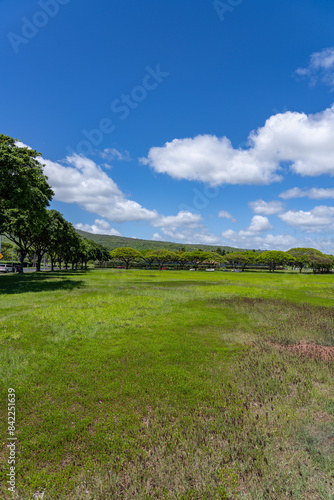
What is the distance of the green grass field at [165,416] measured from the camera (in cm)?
376

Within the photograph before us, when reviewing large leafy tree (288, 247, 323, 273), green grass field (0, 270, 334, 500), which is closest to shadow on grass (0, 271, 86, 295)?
green grass field (0, 270, 334, 500)

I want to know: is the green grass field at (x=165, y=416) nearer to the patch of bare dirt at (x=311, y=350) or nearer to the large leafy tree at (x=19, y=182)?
the patch of bare dirt at (x=311, y=350)

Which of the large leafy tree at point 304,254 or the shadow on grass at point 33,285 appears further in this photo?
the large leafy tree at point 304,254

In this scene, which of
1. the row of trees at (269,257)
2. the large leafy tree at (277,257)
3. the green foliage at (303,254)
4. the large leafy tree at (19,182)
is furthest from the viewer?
the large leafy tree at (277,257)

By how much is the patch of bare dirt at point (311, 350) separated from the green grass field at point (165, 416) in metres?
0.34

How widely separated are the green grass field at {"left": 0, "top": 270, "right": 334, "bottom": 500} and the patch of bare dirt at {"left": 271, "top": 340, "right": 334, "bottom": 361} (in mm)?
338

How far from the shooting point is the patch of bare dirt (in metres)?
9.19

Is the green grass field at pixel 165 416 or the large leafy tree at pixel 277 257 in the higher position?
the large leafy tree at pixel 277 257

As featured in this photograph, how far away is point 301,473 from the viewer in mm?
3961

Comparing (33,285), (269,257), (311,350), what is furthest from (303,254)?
(311,350)

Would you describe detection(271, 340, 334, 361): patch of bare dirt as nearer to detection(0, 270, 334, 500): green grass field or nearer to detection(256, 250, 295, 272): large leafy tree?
detection(0, 270, 334, 500): green grass field

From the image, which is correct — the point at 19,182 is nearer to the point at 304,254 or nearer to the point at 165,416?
the point at 165,416

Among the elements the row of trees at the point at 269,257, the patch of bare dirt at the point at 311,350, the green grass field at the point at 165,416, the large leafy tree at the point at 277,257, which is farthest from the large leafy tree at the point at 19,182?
the large leafy tree at the point at 277,257

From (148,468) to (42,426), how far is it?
2.52 metres
